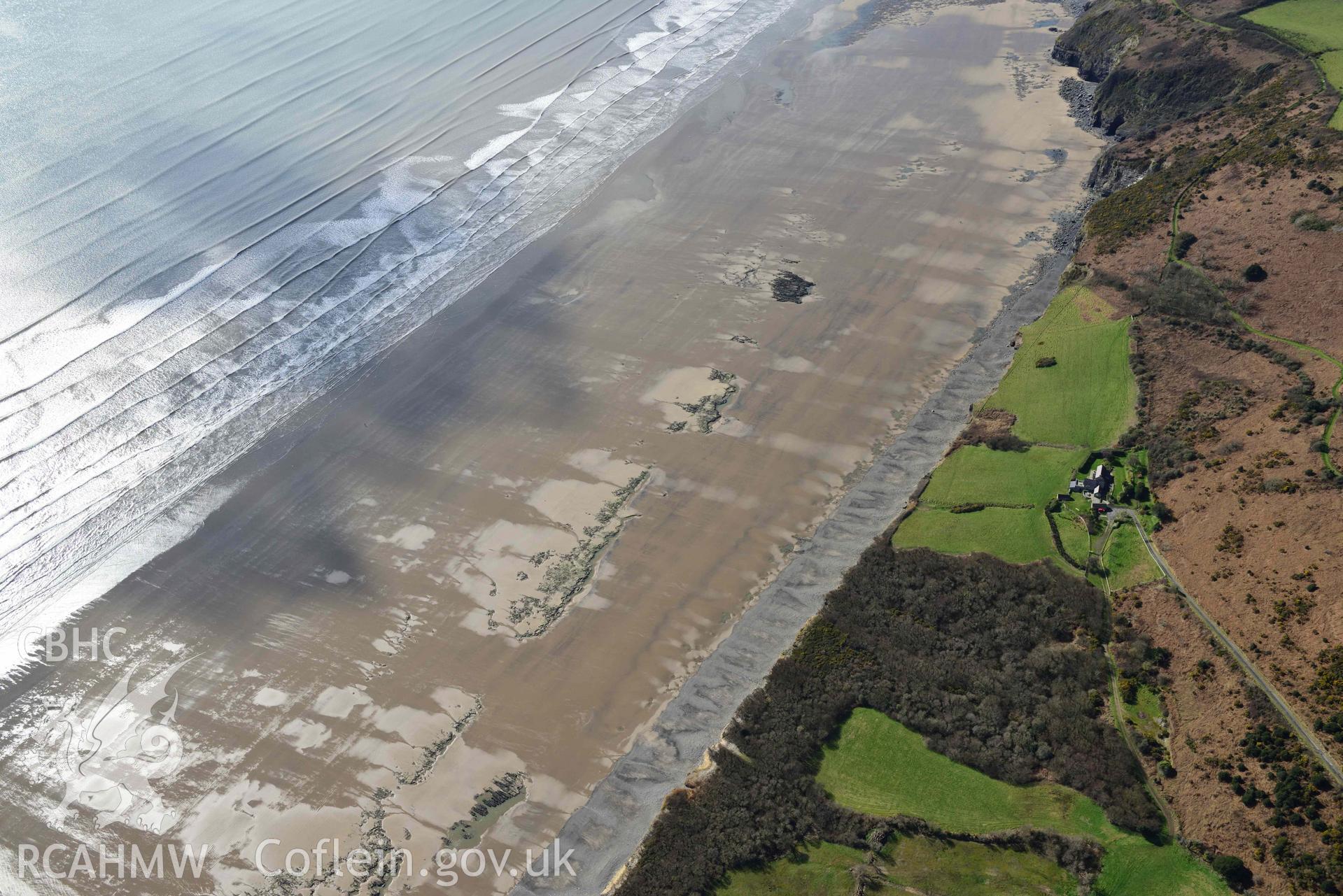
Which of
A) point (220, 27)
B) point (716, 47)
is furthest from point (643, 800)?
point (220, 27)

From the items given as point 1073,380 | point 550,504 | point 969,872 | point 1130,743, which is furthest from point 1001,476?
point 550,504

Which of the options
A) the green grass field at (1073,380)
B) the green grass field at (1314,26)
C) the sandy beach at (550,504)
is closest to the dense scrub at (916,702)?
the sandy beach at (550,504)

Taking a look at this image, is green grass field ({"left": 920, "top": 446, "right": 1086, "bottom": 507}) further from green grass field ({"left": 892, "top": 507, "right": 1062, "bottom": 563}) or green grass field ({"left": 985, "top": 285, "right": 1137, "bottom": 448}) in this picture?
green grass field ({"left": 985, "top": 285, "right": 1137, "bottom": 448})

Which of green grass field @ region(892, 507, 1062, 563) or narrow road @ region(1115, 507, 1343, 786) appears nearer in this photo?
narrow road @ region(1115, 507, 1343, 786)

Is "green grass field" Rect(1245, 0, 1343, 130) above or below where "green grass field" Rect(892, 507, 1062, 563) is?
above

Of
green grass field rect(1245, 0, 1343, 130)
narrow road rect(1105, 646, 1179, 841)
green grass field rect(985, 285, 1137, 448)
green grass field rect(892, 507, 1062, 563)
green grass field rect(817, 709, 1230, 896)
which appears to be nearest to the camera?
green grass field rect(817, 709, 1230, 896)

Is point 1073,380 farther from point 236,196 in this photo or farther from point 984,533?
point 236,196

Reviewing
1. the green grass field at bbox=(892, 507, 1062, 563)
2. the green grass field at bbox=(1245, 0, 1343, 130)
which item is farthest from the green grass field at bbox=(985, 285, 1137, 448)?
the green grass field at bbox=(1245, 0, 1343, 130)

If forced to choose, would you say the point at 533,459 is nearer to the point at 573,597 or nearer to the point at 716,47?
the point at 573,597
